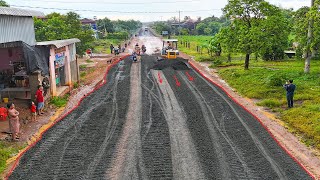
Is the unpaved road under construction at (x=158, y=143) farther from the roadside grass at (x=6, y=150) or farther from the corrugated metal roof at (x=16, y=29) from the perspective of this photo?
the corrugated metal roof at (x=16, y=29)

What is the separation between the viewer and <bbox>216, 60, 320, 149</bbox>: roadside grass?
568 inches

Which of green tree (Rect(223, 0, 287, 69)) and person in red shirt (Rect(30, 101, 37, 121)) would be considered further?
green tree (Rect(223, 0, 287, 69))

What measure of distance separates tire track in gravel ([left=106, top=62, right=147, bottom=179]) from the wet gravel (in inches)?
4.3

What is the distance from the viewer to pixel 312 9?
2259 centimetres

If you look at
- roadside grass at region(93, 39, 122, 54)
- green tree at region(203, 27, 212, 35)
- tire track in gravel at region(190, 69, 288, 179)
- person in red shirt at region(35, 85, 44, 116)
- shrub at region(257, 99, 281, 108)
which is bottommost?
tire track in gravel at region(190, 69, 288, 179)

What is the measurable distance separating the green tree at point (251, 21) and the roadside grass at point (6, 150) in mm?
19239

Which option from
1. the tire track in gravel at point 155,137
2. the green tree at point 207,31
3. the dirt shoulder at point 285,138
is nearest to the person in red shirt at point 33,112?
the tire track in gravel at point 155,137

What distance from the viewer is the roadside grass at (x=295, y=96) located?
1444 cm

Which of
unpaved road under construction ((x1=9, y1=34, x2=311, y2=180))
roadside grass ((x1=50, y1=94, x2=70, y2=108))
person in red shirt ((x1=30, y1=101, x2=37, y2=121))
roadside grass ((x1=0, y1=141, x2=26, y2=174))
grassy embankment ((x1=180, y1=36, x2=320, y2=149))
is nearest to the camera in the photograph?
unpaved road under construction ((x1=9, y1=34, x2=311, y2=180))

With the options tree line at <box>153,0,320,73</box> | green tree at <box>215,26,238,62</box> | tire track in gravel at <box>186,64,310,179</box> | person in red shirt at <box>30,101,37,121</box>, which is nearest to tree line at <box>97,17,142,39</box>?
green tree at <box>215,26,238,62</box>

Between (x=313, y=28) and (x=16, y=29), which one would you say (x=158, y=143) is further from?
(x=313, y=28)

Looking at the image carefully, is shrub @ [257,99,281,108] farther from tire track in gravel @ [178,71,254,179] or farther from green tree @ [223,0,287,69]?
green tree @ [223,0,287,69]

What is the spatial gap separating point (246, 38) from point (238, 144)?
634 inches

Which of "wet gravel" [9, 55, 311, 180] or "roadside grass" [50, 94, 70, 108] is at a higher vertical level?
"roadside grass" [50, 94, 70, 108]
